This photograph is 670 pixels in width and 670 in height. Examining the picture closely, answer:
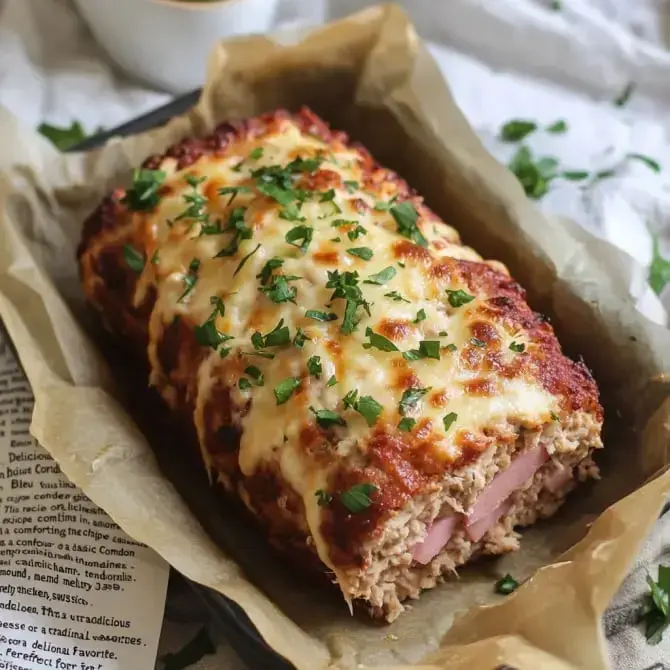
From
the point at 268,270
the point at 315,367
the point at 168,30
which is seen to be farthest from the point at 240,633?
the point at 168,30

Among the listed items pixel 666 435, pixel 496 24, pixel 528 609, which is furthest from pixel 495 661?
pixel 496 24

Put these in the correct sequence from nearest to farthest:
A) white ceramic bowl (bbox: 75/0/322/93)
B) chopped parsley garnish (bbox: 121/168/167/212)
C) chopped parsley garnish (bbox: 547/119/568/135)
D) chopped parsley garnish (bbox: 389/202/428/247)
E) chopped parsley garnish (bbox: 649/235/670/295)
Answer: chopped parsley garnish (bbox: 389/202/428/247)
chopped parsley garnish (bbox: 121/168/167/212)
chopped parsley garnish (bbox: 649/235/670/295)
white ceramic bowl (bbox: 75/0/322/93)
chopped parsley garnish (bbox: 547/119/568/135)

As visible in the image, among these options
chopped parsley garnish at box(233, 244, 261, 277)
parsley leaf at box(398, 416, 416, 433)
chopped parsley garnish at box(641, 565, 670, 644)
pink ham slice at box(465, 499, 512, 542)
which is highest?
chopped parsley garnish at box(233, 244, 261, 277)

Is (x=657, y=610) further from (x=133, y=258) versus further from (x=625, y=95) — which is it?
(x=625, y=95)

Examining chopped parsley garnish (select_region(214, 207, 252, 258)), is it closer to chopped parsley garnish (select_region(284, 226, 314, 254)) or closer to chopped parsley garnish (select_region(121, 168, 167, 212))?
chopped parsley garnish (select_region(284, 226, 314, 254))

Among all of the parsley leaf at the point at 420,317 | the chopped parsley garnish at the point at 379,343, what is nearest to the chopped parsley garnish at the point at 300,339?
the chopped parsley garnish at the point at 379,343

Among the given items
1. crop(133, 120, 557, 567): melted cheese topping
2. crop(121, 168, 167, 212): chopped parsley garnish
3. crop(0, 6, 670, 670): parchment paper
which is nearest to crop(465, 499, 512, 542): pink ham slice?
crop(0, 6, 670, 670): parchment paper

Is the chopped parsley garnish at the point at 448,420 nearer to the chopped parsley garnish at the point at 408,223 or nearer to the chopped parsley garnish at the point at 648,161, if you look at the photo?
the chopped parsley garnish at the point at 408,223
